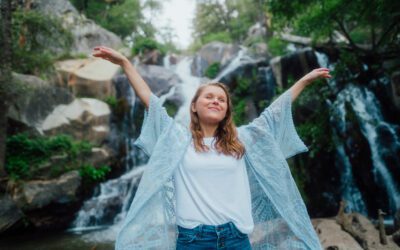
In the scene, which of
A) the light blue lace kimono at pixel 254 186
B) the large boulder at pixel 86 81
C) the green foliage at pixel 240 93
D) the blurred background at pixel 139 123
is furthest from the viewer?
the large boulder at pixel 86 81

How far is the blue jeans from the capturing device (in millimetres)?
2125

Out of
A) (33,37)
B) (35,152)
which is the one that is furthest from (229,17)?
(35,152)

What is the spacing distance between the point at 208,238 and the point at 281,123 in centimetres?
103

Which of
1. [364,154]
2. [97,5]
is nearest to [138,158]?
[364,154]

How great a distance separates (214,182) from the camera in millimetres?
2219

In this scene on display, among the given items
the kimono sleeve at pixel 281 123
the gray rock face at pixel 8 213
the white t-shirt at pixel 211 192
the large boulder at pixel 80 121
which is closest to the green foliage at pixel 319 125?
the kimono sleeve at pixel 281 123

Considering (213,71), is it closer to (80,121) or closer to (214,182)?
(80,121)

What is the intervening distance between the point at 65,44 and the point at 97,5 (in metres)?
17.4

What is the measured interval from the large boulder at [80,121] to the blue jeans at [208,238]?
11895 mm

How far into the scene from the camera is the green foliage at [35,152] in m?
10.6

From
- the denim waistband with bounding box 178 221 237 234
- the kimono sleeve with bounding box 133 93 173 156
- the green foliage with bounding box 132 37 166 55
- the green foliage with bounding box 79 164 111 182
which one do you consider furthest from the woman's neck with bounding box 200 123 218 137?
the green foliage with bounding box 132 37 166 55

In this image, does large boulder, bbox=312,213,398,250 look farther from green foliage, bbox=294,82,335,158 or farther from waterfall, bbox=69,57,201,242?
waterfall, bbox=69,57,201,242

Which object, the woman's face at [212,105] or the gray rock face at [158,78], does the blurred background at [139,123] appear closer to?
the gray rock face at [158,78]

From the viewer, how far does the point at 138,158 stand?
47.0 ft
